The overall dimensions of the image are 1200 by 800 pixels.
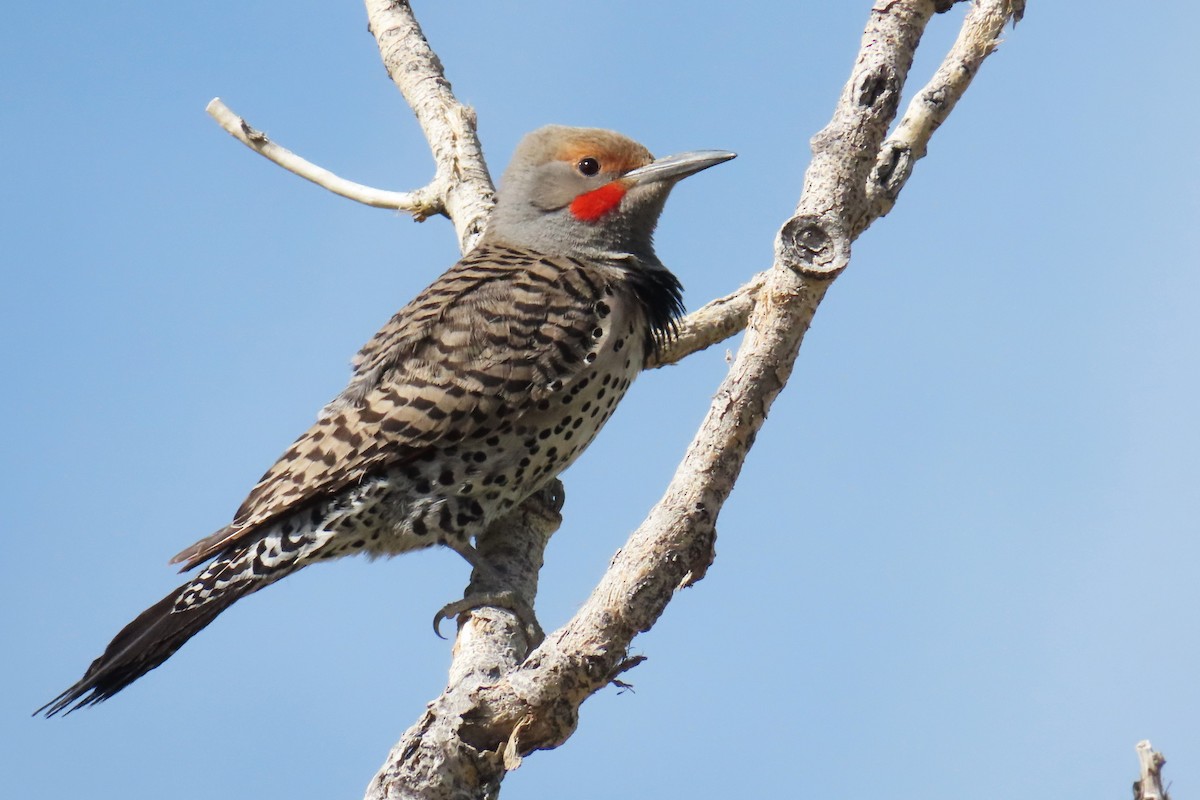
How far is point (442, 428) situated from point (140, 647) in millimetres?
1476

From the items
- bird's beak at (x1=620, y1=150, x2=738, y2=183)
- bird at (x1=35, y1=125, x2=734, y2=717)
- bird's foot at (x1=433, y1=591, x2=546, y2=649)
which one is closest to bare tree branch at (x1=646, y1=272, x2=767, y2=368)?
bird at (x1=35, y1=125, x2=734, y2=717)

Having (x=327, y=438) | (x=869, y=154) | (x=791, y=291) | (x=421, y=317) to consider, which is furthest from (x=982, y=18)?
(x=327, y=438)

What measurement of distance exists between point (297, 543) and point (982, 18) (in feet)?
11.2

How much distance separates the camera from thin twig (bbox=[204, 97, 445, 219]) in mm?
7469

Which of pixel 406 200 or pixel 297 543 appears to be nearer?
pixel 297 543

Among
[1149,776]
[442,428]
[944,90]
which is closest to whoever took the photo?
[1149,776]

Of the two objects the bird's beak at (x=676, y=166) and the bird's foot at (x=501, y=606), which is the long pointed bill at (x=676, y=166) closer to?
the bird's beak at (x=676, y=166)

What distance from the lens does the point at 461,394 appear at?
18.9 ft

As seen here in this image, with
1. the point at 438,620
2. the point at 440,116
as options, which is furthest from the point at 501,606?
the point at 440,116

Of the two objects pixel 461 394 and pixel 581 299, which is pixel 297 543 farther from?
pixel 581 299

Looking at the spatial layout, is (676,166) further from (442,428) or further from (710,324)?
(442,428)

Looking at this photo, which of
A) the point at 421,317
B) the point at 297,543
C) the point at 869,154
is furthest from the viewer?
the point at 421,317

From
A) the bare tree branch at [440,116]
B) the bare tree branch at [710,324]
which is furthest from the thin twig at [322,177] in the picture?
the bare tree branch at [710,324]

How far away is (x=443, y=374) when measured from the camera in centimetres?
584
